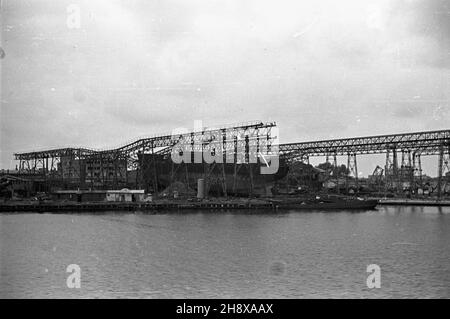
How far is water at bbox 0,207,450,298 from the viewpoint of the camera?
2012 cm

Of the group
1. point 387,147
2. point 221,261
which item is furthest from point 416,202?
point 221,261

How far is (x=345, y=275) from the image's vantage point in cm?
2267

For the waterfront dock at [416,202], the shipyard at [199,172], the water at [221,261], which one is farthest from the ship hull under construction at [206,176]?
the water at [221,261]

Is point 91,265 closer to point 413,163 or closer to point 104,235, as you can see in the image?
point 104,235

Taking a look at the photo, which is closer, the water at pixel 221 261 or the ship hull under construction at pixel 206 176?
the water at pixel 221 261

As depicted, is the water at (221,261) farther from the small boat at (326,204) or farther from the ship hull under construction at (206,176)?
the ship hull under construction at (206,176)

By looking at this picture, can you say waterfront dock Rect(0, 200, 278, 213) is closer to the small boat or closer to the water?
the small boat

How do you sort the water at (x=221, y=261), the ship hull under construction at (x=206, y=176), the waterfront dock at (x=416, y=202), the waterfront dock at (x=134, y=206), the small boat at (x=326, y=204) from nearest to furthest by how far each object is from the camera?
the water at (x=221, y=261) < the waterfront dock at (x=134, y=206) < the small boat at (x=326, y=204) < the ship hull under construction at (x=206, y=176) < the waterfront dock at (x=416, y=202)

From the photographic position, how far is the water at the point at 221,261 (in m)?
20.1

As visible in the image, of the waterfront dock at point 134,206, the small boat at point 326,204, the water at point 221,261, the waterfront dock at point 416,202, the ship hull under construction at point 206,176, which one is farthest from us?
the waterfront dock at point 416,202

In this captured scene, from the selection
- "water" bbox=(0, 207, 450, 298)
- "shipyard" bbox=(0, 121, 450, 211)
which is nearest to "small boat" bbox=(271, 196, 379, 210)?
"shipyard" bbox=(0, 121, 450, 211)

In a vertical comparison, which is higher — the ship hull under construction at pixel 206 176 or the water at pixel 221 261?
the ship hull under construction at pixel 206 176

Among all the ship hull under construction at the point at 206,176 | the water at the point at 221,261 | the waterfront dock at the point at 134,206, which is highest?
the ship hull under construction at the point at 206,176
